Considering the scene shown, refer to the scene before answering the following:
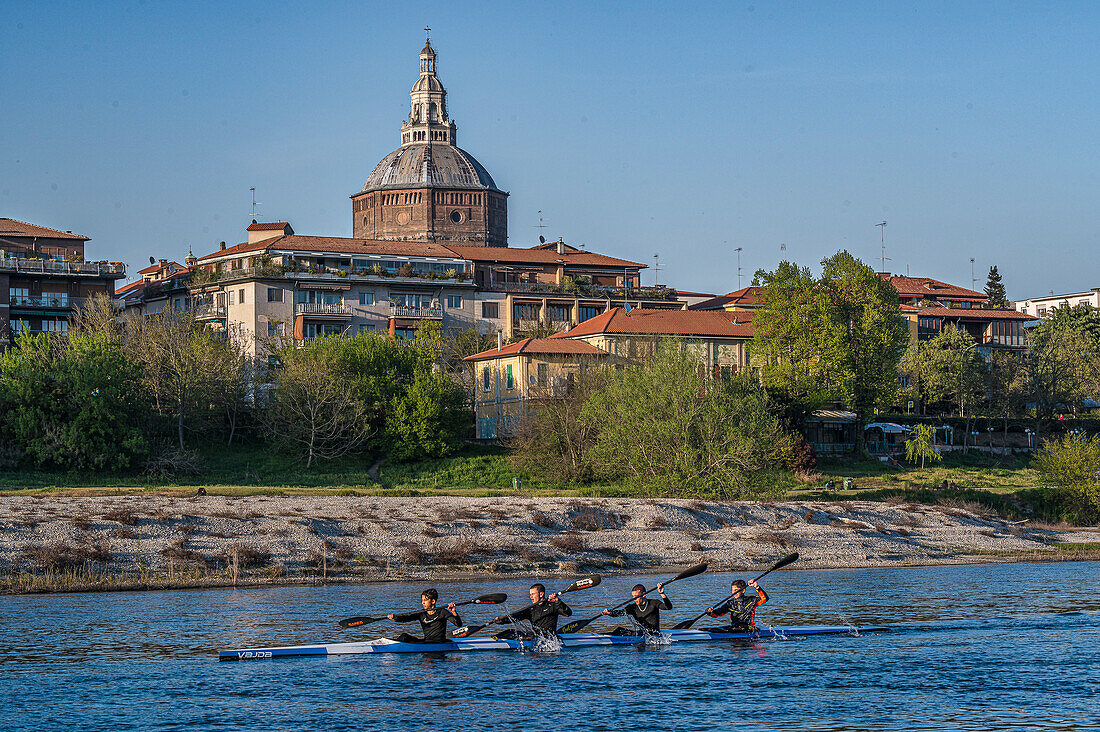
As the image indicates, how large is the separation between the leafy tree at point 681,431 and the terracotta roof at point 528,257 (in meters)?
57.9

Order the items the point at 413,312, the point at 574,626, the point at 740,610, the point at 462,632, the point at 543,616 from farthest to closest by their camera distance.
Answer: the point at 413,312, the point at 740,610, the point at 574,626, the point at 543,616, the point at 462,632

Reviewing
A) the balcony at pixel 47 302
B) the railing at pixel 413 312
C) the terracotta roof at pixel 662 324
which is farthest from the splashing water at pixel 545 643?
the railing at pixel 413 312

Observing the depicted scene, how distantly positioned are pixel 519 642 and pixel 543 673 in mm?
2641

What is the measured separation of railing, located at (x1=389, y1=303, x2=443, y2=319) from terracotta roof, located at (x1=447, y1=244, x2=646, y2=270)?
31.6 feet

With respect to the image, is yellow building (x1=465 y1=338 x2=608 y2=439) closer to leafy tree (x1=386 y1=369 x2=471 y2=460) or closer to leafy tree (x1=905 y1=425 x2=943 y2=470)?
leafy tree (x1=386 y1=369 x2=471 y2=460)

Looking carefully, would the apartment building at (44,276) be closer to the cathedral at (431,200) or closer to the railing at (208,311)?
the railing at (208,311)

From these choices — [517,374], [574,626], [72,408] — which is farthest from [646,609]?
[517,374]

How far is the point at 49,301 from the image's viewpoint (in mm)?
104875

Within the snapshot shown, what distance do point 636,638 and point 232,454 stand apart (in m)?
48.5

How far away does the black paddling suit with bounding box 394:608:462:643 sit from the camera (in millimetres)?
30969

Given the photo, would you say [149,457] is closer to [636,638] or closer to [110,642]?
[110,642]

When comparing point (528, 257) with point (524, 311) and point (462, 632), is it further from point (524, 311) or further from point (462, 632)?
point (462, 632)

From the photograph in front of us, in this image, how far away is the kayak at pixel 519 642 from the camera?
29484 millimetres

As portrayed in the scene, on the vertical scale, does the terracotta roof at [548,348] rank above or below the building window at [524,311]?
below
